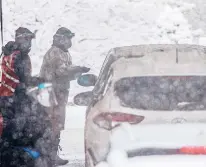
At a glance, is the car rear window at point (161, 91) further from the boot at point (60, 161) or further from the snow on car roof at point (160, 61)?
the boot at point (60, 161)

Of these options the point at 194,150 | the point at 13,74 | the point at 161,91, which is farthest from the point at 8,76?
the point at 194,150

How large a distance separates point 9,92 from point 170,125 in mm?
2370

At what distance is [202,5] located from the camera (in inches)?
866

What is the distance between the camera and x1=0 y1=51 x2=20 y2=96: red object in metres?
6.35

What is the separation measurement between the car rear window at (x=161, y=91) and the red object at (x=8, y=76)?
1541 mm

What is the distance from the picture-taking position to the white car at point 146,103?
449 centimetres

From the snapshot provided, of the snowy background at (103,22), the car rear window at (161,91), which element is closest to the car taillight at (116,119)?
the car rear window at (161,91)

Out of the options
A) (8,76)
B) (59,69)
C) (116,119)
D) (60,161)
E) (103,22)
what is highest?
(103,22)

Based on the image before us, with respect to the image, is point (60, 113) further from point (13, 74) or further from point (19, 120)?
point (19, 120)

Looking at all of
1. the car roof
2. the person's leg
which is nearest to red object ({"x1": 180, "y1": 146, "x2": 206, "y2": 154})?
the car roof

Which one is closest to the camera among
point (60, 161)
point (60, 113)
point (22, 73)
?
point (22, 73)

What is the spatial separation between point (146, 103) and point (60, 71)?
3355 millimetres

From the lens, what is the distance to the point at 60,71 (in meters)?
8.38

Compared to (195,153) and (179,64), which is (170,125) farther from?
(179,64)
